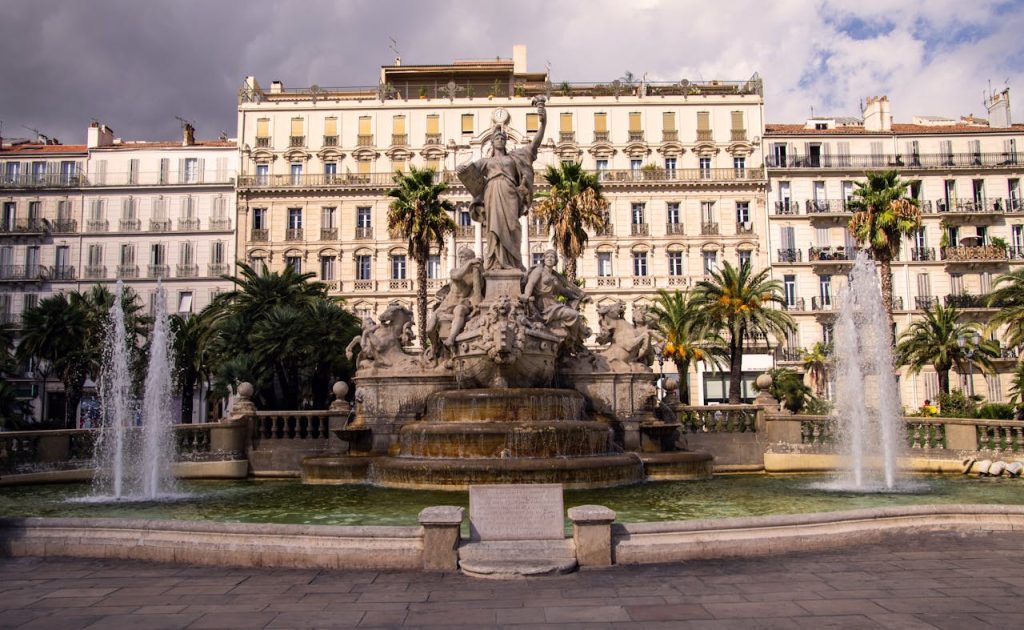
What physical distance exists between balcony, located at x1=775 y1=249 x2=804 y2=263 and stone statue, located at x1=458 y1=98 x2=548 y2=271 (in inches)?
1639

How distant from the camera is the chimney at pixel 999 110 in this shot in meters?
64.5

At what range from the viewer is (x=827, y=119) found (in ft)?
225

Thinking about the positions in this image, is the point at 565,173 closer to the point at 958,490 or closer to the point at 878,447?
the point at 878,447

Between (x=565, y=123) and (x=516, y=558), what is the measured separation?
5592 centimetres

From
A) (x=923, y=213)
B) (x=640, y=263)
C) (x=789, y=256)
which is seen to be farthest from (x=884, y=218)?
(x=923, y=213)

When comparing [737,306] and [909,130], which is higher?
[909,130]

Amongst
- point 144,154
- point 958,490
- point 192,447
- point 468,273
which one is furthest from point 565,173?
point 144,154

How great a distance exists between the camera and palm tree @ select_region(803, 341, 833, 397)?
54500 millimetres

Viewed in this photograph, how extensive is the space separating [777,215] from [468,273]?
4393 cm

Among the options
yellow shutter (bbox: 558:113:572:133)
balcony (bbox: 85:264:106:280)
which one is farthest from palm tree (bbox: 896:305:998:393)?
balcony (bbox: 85:264:106:280)

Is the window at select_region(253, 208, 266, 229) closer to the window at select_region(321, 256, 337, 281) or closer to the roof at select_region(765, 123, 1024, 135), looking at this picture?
the window at select_region(321, 256, 337, 281)

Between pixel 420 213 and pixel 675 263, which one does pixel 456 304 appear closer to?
pixel 420 213

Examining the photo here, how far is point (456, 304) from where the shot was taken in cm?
2033

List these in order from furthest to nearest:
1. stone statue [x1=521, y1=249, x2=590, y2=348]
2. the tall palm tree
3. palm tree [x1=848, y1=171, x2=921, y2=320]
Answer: the tall palm tree → palm tree [x1=848, y1=171, x2=921, y2=320] → stone statue [x1=521, y1=249, x2=590, y2=348]
